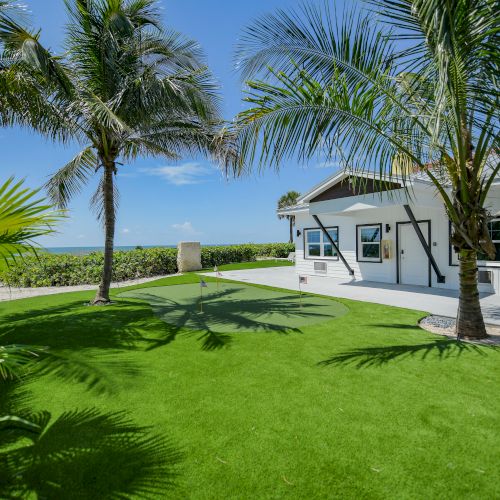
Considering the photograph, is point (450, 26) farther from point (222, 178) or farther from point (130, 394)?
point (222, 178)

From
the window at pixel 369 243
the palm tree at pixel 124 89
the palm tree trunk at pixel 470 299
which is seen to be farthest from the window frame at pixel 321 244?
the palm tree trunk at pixel 470 299

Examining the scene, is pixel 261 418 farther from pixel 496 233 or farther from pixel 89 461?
pixel 496 233

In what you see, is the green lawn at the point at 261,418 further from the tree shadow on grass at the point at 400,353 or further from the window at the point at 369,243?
the window at the point at 369,243

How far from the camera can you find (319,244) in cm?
1669

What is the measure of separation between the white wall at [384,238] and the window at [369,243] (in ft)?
0.59

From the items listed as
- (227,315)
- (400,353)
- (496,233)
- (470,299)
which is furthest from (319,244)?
(400,353)

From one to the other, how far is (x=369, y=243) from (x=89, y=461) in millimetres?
13058

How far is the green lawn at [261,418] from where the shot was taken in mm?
2535

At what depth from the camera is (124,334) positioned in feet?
22.0

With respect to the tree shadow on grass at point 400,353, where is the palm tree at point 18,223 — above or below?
above

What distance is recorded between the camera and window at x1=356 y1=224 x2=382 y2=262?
13562 mm

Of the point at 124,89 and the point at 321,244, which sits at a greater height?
the point at 124,89

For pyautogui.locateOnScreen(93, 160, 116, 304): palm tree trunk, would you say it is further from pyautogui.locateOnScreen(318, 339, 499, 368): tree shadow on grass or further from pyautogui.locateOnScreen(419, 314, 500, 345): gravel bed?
pyautogui.locateOnScreen(419, 314, 500, 345): gravel bed

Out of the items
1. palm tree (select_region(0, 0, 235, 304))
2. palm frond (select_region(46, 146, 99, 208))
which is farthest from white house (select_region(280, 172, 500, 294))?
palm frond (select_region(46, 146, 99, 208))
